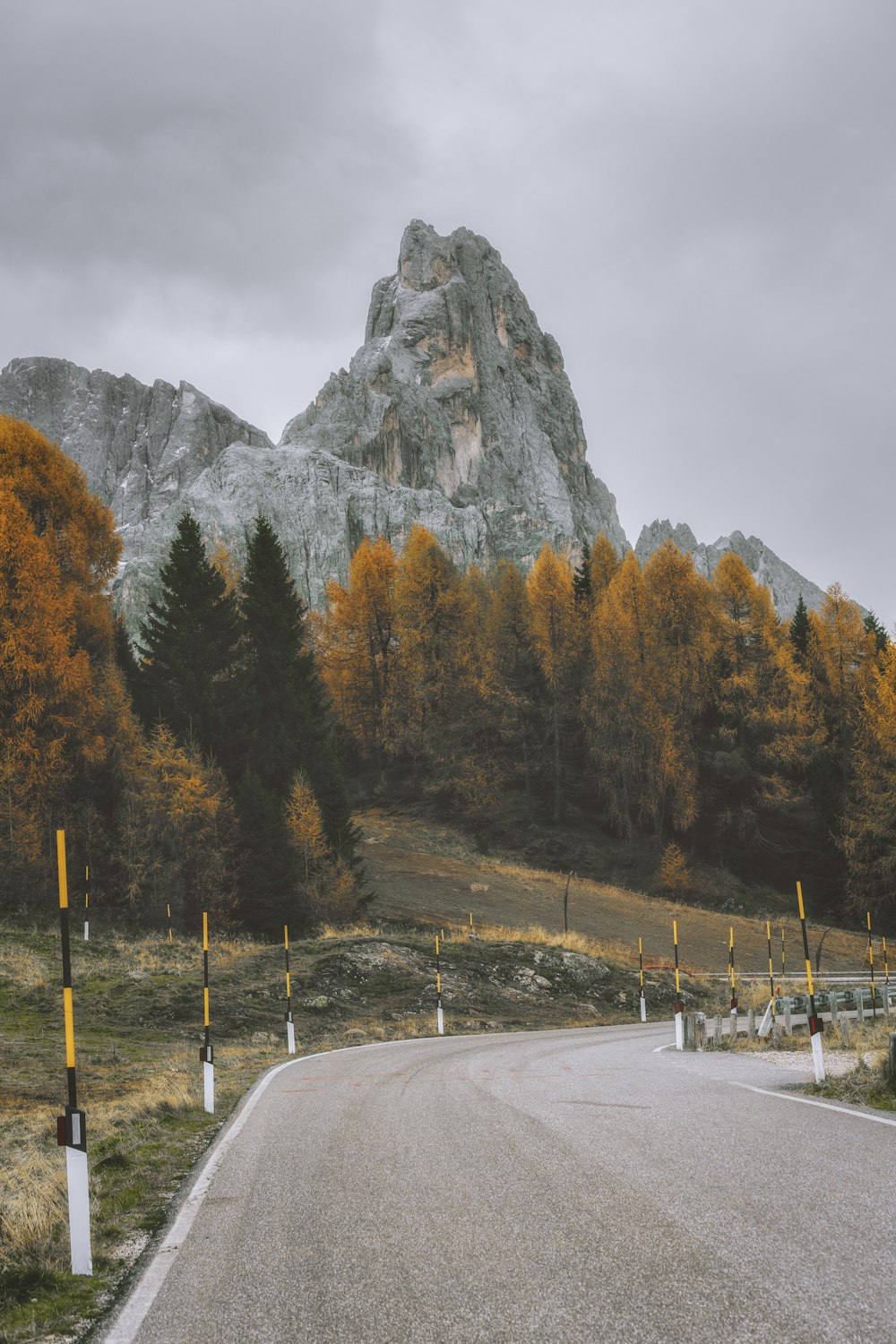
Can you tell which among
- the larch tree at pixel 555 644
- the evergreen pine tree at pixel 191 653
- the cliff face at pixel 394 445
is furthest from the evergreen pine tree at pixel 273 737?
the cliff face at pixel 394 445

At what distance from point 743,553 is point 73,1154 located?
636 ft

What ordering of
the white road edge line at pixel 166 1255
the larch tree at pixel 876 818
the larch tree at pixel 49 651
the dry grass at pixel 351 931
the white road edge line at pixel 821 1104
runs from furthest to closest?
the larch tree at pixel 876 818, the dry grass at pixel 351 931, the larch tree at pixel 49 651, the white road edge line at pixel 821 1104, the white road edge line at pixel 166 1255

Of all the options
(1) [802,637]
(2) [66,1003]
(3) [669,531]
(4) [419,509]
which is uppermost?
(3) [669,531]

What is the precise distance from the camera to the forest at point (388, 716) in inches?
1125

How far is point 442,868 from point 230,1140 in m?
35.3

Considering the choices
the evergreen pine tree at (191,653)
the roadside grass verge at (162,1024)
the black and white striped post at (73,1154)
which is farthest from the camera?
the evergreen pine tree at (191,653)

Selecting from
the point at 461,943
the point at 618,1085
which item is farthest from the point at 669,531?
the point at 618,1085

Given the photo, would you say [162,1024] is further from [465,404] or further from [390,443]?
[465,404]

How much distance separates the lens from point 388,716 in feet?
176

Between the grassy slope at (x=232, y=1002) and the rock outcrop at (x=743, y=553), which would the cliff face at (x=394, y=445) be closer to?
the rock outcrop at (x=743, y=553)

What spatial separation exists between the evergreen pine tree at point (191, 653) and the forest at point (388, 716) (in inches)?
4.1

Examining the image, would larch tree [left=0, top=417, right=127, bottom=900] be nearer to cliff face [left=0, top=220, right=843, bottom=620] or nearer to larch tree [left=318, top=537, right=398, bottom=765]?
larch tree [left=318, top=537, right=398, bottom=765]

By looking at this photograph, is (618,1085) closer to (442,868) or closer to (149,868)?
(149,868)

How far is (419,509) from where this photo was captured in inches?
3696
